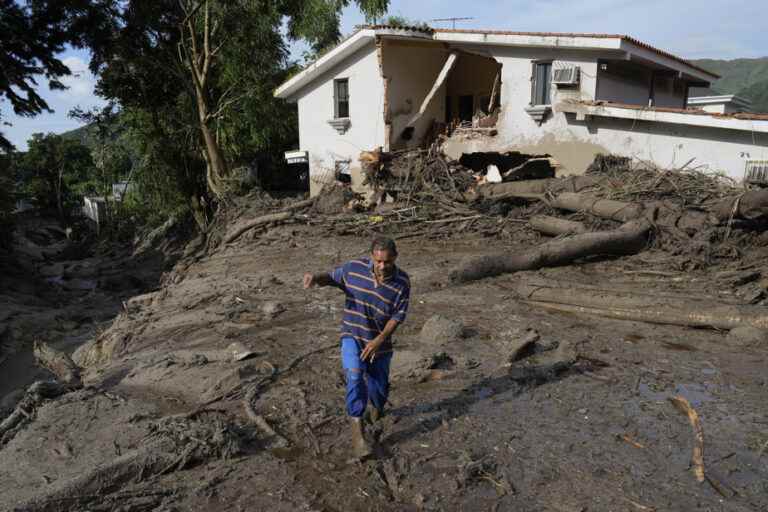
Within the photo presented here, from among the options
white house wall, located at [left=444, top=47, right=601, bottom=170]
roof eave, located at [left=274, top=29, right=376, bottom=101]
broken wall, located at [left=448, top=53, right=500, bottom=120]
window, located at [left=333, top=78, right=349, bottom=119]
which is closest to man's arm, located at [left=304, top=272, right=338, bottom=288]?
white house wall, located at [left=444, top=47, right=601, bottom=170]

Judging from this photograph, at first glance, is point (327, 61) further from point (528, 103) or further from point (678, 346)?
point (678, 346)

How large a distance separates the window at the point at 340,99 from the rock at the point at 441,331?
13.0 meters

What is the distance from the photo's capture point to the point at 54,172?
40250mm

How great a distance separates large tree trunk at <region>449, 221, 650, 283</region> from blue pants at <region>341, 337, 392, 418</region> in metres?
4.98

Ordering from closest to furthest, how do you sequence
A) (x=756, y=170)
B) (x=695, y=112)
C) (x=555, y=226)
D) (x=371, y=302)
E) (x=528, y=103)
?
(x=371, y=302) < (x=555, y=226) < (x=756, y=170) < (x=695, y=112) < (x=528, y=103)

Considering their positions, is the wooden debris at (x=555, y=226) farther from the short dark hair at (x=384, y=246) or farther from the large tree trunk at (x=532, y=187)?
the short dark hair at (x=384, y=246)

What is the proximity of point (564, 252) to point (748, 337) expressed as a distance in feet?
11.9

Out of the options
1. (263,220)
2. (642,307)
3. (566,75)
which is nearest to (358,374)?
(642,307)

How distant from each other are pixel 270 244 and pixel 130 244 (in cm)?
2004

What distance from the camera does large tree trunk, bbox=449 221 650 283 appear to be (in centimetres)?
943

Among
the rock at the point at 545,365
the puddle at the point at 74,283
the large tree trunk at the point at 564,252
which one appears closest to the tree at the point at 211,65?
the puddle at the point at 74,283

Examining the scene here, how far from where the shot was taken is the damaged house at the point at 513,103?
12688 mm

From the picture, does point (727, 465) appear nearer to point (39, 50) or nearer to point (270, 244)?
point (270, 244)

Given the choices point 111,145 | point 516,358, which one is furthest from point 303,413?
point 111,145
